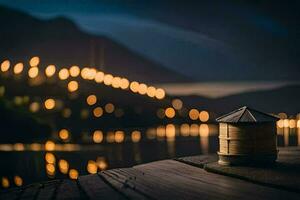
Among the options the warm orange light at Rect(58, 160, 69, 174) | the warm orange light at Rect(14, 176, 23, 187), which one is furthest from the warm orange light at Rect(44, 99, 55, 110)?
the warm orange light at Rect(14, 176, 23, 187)

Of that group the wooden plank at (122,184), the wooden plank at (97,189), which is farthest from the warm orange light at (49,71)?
the wooden plank at (97,189)

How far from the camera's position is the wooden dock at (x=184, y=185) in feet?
35.7

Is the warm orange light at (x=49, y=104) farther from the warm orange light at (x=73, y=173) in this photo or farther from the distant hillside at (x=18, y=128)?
the warm orange light at (x=73, y=173)

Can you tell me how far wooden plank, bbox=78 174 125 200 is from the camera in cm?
1146

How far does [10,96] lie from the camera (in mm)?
152250

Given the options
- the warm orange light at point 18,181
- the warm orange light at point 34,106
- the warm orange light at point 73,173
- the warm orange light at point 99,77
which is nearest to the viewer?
the warm orange light at point 18,181

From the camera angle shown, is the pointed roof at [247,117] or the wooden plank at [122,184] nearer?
the wooden plank at [122,184]

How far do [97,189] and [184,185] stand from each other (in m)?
2.85

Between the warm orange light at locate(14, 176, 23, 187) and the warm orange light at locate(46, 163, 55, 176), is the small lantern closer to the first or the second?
the warm orange light at locate(14, 176, 23, 187)

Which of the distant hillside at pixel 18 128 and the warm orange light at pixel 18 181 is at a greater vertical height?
the distant hillside at pixel 18 128

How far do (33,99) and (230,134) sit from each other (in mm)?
162194

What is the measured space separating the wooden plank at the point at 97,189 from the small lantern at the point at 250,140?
5.17 m

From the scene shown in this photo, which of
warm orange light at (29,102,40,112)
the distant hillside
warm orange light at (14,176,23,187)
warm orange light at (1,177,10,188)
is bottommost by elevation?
warm orange light at (1,177,10,188)

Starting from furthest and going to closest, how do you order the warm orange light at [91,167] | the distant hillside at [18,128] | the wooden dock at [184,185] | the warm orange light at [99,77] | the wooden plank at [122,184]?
1. the warm orange light at [99,77]
2. the distant hillside at [18,128]
3. the warm orange light at [91,167]
4. the wooden plank at [122,184]
5. the wooden dock at [184,185]
